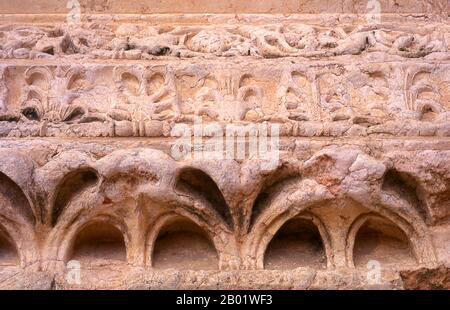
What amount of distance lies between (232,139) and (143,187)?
374 mm

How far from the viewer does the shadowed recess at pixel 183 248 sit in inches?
80.4

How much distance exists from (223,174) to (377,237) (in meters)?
0.62

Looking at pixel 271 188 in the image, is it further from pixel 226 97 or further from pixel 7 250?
pixel 7 250

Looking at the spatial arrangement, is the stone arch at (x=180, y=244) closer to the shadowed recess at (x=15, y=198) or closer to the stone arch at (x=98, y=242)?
the stone arch at (x=98, y=242)

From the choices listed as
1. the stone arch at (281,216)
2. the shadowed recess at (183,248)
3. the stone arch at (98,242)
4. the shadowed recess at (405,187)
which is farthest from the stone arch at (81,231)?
the shadowed recess at (405,187)

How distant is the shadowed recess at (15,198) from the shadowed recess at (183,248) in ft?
1.51

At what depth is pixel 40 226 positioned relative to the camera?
2020 millimetres

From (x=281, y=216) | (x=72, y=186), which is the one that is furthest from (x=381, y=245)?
(x=72, y=186)

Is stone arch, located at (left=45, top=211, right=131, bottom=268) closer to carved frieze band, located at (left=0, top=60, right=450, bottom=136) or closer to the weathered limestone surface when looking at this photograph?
the weathered limestone surface

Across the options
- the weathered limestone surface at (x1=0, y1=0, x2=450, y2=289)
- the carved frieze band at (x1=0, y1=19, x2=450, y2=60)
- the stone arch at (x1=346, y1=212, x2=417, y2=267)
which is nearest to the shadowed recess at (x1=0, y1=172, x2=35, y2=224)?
the weathered limestone surface at (x1=0, y1=0, x2=450, y2=289)

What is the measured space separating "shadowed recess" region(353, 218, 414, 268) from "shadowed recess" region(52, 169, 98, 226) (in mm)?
965

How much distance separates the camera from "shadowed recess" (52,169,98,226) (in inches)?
80.2
